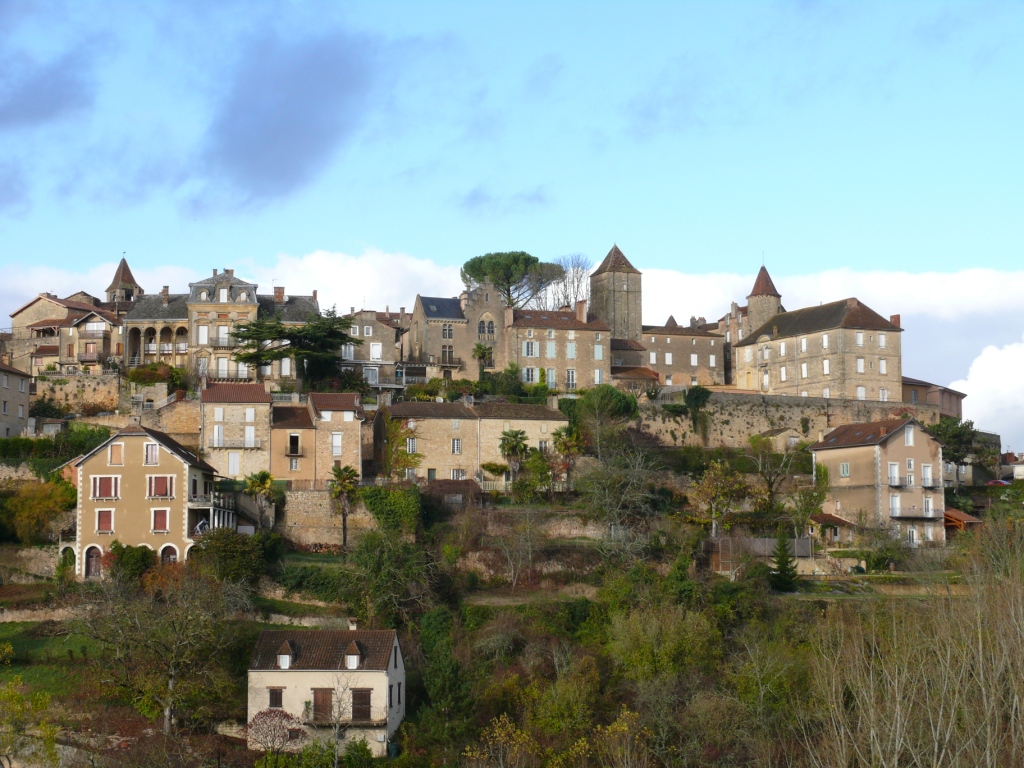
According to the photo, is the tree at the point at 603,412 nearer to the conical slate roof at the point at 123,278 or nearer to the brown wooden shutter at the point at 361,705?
the brown wooden shutter at the point at 361,705

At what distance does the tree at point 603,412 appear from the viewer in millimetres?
59281

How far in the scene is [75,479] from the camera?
4894 cm

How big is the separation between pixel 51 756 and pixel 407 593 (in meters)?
13.6

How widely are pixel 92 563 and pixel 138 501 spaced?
102 inches

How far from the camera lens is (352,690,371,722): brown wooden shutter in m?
37.8

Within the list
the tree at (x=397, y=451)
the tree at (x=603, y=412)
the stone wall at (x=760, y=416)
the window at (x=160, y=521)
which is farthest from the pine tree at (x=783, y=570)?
the window at (x=160, y=521)

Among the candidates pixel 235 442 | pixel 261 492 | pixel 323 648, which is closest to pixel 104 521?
pixel 261 492

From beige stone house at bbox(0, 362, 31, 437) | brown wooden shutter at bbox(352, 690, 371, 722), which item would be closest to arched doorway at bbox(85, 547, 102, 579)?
brown wooden shutter at bbox(352, 690, 371, 722)

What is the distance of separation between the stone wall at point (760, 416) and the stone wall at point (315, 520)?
66.8ft

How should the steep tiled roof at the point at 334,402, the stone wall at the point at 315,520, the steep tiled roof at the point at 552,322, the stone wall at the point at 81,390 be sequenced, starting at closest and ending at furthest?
the stone wall at the point at 315,520, the steep tiled roof at the point at 334,402, the stone wall at the point at 81,390, the steep tiled roof at the point at 552,322

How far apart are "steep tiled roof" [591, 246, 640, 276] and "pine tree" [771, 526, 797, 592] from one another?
34971 millimetres

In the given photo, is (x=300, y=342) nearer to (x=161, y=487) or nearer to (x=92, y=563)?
(x=161, y=487)

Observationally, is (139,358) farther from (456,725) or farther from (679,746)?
Result: (679,746)

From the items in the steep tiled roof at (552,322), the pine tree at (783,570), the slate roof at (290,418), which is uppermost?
the steep tiled roof at (552,322)
